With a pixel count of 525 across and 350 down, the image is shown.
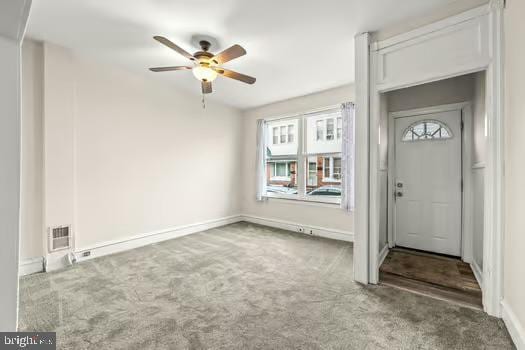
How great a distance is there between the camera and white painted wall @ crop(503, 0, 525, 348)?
1604 mm

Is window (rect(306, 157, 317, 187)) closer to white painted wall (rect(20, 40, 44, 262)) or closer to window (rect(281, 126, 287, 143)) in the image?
window (rect(281, 126, 287, 143))

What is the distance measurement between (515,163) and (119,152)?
434 centimetres

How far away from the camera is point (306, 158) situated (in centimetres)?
473

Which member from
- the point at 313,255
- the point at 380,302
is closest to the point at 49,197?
the point at 313,255

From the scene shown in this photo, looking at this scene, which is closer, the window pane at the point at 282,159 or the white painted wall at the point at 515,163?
the white painted wall at the point at 515,163

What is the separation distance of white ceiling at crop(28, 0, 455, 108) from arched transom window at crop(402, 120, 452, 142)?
1.38m

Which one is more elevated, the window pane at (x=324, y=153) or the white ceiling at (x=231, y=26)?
the white ceiling at (x=231, y=26)

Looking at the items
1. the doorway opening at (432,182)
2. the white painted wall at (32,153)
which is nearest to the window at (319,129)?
the doorway opening at (432,182)

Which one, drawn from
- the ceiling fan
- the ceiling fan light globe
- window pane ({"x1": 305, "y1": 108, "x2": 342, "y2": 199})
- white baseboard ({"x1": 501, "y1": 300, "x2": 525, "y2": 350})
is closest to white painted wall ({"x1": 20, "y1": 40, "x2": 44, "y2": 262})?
the ceiling fan

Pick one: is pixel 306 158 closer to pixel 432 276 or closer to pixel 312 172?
pixel 312 172

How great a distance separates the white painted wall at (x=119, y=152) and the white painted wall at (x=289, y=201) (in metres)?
0.74

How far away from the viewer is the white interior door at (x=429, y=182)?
11.0 feet

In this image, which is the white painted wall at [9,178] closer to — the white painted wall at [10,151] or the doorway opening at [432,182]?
the white painted wall at [10,151]

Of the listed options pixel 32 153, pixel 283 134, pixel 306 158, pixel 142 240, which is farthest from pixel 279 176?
pixel 32 153
